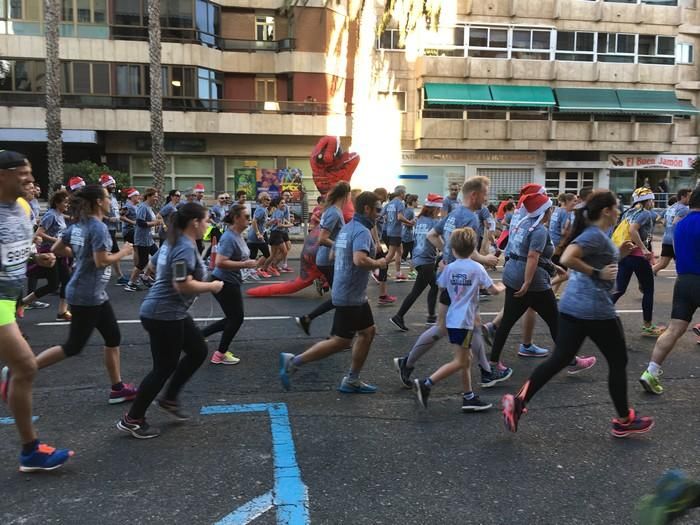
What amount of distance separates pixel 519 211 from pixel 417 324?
2.57 metres

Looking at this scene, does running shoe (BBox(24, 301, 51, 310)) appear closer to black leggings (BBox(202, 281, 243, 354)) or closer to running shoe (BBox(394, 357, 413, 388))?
black leggings (BBox(202, 281, 243, 354))

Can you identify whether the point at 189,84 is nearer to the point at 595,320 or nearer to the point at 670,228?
the point at 670,228

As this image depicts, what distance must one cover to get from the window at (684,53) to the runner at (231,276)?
1356 inches

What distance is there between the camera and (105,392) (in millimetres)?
5113

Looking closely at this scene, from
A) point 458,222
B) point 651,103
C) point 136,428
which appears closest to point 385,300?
point 458,222

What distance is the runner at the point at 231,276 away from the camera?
19.2 feet

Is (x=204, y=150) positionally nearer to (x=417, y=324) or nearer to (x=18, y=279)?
(x=417, y=324)

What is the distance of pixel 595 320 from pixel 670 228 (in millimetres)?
5729

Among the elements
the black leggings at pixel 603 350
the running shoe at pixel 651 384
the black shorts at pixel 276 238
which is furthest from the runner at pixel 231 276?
the black shorts at pixel 276 238

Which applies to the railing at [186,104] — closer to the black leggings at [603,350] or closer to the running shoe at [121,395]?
the running shoe at [121,395]

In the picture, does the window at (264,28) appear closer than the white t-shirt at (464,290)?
No

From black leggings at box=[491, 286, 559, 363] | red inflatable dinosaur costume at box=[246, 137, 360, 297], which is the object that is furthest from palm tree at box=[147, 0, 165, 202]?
black leggings at box=[491, 286, 559, 363]

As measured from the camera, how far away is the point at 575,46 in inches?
1256

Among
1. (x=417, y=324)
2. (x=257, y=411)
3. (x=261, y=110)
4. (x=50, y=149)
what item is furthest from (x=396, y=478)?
(x=261, y=110)
